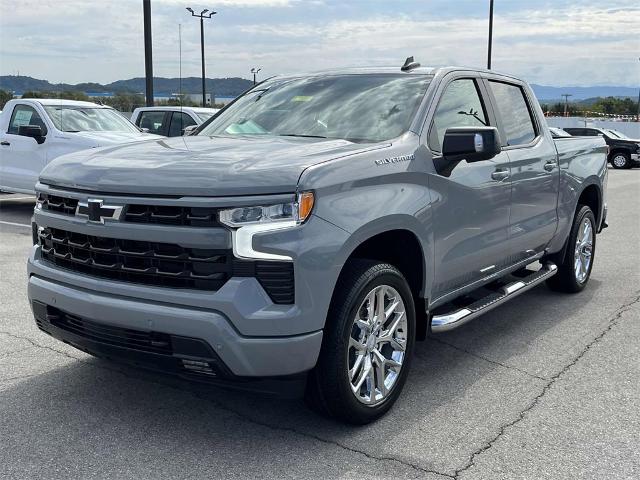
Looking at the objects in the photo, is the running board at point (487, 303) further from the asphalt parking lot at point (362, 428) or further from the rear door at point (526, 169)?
the asphalt parking lot at point (362, 428)

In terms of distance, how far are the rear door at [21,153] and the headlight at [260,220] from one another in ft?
29.3

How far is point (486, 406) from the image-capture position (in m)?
3.94

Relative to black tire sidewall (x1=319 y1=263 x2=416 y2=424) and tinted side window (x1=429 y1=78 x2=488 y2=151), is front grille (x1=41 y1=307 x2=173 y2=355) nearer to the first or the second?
black tire sidewall (x1=319 y1=263 x2=416 y2=424)

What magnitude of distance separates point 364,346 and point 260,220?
923mm

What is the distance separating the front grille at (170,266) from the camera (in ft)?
10.2

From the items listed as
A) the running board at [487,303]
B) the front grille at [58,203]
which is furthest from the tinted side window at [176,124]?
the front grille at [58,203]

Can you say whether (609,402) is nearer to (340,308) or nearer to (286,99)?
(340,308)

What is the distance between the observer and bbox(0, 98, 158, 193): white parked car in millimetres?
10898

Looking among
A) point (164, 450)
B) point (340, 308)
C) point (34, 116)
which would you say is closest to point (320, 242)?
point (340, 308)

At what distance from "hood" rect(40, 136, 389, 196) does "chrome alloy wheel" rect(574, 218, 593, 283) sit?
3.36m

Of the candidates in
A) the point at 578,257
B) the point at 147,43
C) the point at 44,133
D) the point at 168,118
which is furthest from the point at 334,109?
the point at 147,43

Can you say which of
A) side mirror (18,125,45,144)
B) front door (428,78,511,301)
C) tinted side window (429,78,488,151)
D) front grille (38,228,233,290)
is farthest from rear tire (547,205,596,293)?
side mirror (18,125,45,144)

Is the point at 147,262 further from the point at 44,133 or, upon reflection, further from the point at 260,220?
the point at 44,133

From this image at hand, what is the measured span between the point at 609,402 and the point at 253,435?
205 centimetres
